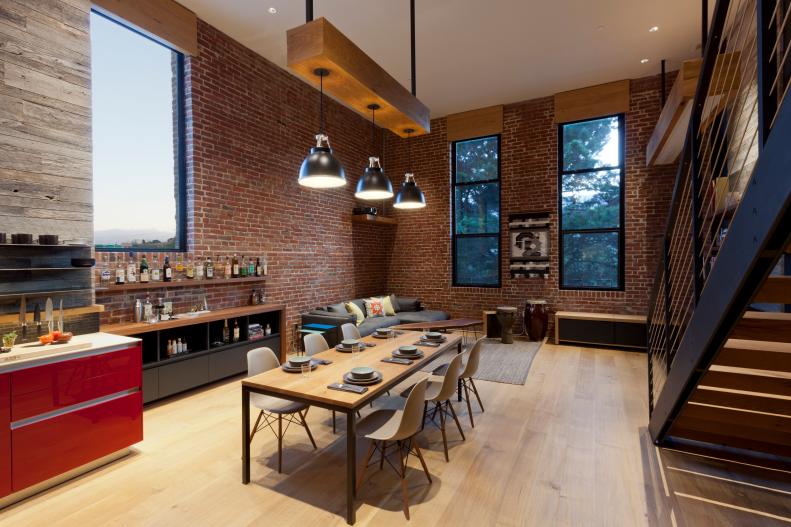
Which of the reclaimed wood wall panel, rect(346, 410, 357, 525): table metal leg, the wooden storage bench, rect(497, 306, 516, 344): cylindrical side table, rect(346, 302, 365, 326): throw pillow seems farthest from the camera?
rect(497, 306, 516, 344): cylindrical side table

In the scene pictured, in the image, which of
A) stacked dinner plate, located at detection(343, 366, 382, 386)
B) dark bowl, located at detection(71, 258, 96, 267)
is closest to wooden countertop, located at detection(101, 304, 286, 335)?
dark bowl, located at detection(71, 258, 96, 267)

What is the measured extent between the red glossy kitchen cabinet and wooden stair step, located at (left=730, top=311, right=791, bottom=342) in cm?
400

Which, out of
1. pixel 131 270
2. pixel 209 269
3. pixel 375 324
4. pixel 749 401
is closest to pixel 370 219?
pixel 375 324

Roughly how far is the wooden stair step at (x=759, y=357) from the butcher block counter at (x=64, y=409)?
12.8ft

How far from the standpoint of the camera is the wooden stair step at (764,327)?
6.03 ft

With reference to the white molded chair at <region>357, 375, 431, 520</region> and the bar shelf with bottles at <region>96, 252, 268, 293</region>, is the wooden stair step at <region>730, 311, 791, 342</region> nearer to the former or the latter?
the white molded chair at <region>357, 375, 431, 520</region>

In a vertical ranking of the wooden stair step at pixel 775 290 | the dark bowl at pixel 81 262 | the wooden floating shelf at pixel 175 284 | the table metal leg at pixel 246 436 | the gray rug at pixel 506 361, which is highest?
A: the dark bowl at pixel 81 262

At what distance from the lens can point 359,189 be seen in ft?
12.4

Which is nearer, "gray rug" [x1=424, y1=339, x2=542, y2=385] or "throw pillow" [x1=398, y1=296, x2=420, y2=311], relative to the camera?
"gray rug" [x1=424, y1=339, x2=542, y2=385]

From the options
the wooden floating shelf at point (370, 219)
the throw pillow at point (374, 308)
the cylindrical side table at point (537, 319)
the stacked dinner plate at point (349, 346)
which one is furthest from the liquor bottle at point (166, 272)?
the cylindrical side table at point (537, 319)

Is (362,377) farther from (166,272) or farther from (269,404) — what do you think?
(166,272)

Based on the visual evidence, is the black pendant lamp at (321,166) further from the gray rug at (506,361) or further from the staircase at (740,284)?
the gray rug at (506,361)

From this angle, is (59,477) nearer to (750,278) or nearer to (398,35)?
(750,278)

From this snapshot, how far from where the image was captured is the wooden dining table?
219 cm
